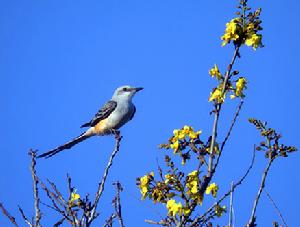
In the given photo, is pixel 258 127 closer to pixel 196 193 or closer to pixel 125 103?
pixel 196 193

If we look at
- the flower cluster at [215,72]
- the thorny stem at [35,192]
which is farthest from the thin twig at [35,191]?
the flower cluster at [215,72]

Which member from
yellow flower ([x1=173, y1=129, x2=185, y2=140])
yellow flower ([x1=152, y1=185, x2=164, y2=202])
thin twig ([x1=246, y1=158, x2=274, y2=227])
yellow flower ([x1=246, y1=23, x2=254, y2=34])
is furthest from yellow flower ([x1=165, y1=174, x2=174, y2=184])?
yellow flower ([x1=246, y1=23, x2=254, y2=34])

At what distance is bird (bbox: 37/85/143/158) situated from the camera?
35.5 feet

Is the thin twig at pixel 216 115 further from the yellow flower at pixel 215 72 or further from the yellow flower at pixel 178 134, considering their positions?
the yellow flower at pixel 178 134

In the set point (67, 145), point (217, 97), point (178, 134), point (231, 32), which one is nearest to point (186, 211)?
point (178, 134)

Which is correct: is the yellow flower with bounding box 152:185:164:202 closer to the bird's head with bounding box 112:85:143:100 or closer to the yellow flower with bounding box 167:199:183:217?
the yellow flower with bounding box 167:199:183:217

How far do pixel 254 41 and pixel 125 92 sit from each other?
7747mm

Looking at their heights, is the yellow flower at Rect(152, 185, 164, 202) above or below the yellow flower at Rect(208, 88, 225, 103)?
below

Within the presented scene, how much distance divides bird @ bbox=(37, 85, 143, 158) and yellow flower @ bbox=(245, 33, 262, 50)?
6924mm

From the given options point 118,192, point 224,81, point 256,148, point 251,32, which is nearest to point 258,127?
point 256,148

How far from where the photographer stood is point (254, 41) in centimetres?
387

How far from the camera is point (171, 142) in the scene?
3.79 m

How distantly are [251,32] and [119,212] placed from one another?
173 cm

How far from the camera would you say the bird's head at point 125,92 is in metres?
11.4
